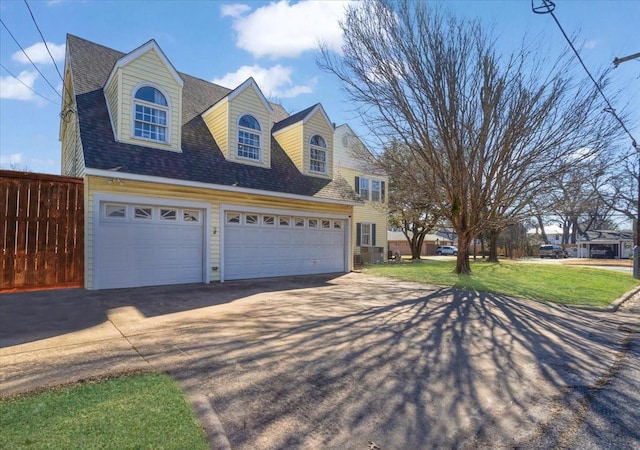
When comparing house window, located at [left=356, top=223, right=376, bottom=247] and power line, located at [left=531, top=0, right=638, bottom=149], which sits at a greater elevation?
power line, located at [left=531, top=0, right=638, bottom=149]

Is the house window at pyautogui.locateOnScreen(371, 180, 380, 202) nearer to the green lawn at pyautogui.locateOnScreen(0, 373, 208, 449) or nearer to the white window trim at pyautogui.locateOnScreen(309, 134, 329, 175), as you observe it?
the white window trim at pyautogui.locateOnScreen(309, 134, 329, 175)

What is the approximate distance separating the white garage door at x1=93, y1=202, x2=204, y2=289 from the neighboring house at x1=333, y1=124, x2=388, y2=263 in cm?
1243

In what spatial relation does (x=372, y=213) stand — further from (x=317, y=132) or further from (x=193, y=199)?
(x=193, y=199)

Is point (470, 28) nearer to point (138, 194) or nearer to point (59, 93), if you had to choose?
point (138, 194)

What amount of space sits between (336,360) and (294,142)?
10.7 meters

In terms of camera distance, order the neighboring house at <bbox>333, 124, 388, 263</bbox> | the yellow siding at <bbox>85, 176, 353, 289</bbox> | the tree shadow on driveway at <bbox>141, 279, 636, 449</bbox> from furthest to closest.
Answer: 1. the neighboring house at <bbox>333, 124, 388, 263</bbox>
2. the yellow siding at <bbox>85, 176, 353, 289</bbox>
3. the tree shadow on driveway at <bbox>141, 279, 636, 449</bbox>

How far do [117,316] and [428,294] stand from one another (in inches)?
284

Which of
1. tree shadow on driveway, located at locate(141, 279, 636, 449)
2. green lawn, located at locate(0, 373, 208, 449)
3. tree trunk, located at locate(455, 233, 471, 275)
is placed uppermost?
tree trunk, located at locate(455, 233, 471, 275)

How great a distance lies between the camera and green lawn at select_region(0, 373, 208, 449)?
8.09 ft

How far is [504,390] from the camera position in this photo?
3.71 metres

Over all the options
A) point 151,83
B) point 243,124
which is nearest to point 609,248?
point 243,124

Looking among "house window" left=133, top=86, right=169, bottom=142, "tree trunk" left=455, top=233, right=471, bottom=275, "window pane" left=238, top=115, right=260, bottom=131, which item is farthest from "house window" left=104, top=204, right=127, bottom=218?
"tree trunk" left=455, top=233, right=471, bottom=275

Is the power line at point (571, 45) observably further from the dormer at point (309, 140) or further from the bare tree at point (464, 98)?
the dormer at point (309, 140)

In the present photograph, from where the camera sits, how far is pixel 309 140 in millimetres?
13742
